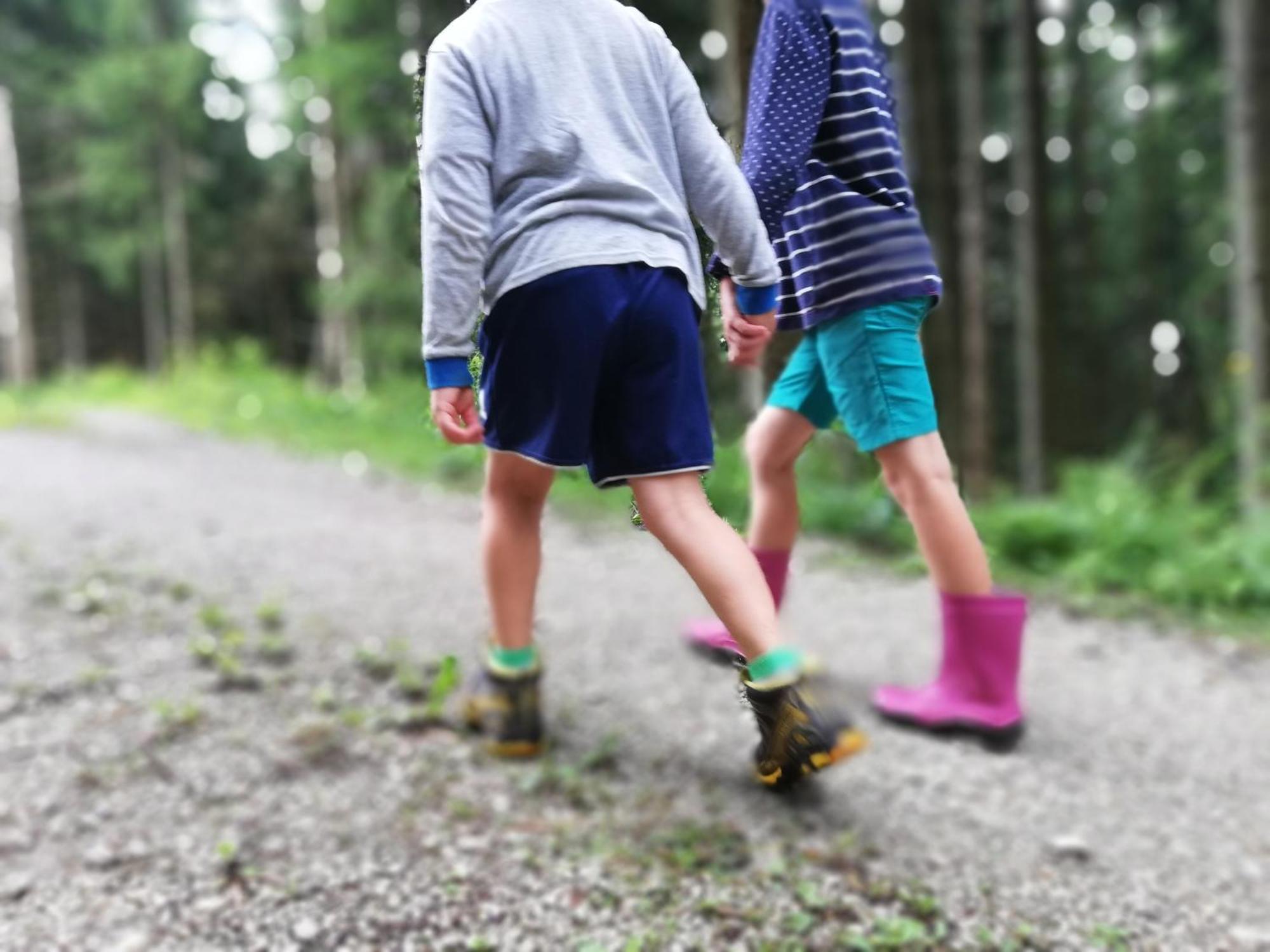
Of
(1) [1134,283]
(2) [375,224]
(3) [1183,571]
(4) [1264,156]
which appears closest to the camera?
(3) [1183,571]

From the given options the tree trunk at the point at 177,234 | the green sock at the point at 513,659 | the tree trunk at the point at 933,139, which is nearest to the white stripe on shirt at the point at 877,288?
the green sock at the point at 513,659

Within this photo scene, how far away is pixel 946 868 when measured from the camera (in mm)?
2232

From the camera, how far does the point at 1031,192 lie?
8.65 m

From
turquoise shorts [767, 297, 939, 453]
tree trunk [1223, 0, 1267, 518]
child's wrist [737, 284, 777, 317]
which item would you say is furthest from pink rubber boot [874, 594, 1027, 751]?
tree trunk [1223, 0, 1267, 518]

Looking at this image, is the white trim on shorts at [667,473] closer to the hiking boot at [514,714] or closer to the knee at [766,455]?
the knee at [766,455]

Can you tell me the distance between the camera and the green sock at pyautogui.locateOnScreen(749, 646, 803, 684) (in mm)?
1469

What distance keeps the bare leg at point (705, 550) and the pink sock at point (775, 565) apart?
892mm

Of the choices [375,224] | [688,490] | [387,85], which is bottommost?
[688,490]

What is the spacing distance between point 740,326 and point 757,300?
50mm

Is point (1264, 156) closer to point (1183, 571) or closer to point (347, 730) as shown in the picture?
point (1183, 571)

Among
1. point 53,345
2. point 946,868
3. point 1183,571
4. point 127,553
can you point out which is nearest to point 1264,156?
point 1183,571

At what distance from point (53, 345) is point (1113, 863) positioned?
33.4 meters

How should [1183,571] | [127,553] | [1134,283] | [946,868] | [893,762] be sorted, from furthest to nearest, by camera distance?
[1134,283]
[1183,571]
[127,553]
[893,762]
[946,868]

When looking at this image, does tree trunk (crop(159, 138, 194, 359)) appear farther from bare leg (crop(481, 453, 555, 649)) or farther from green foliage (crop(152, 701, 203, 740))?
bare leg (crop(481, 453, 555, 649))
